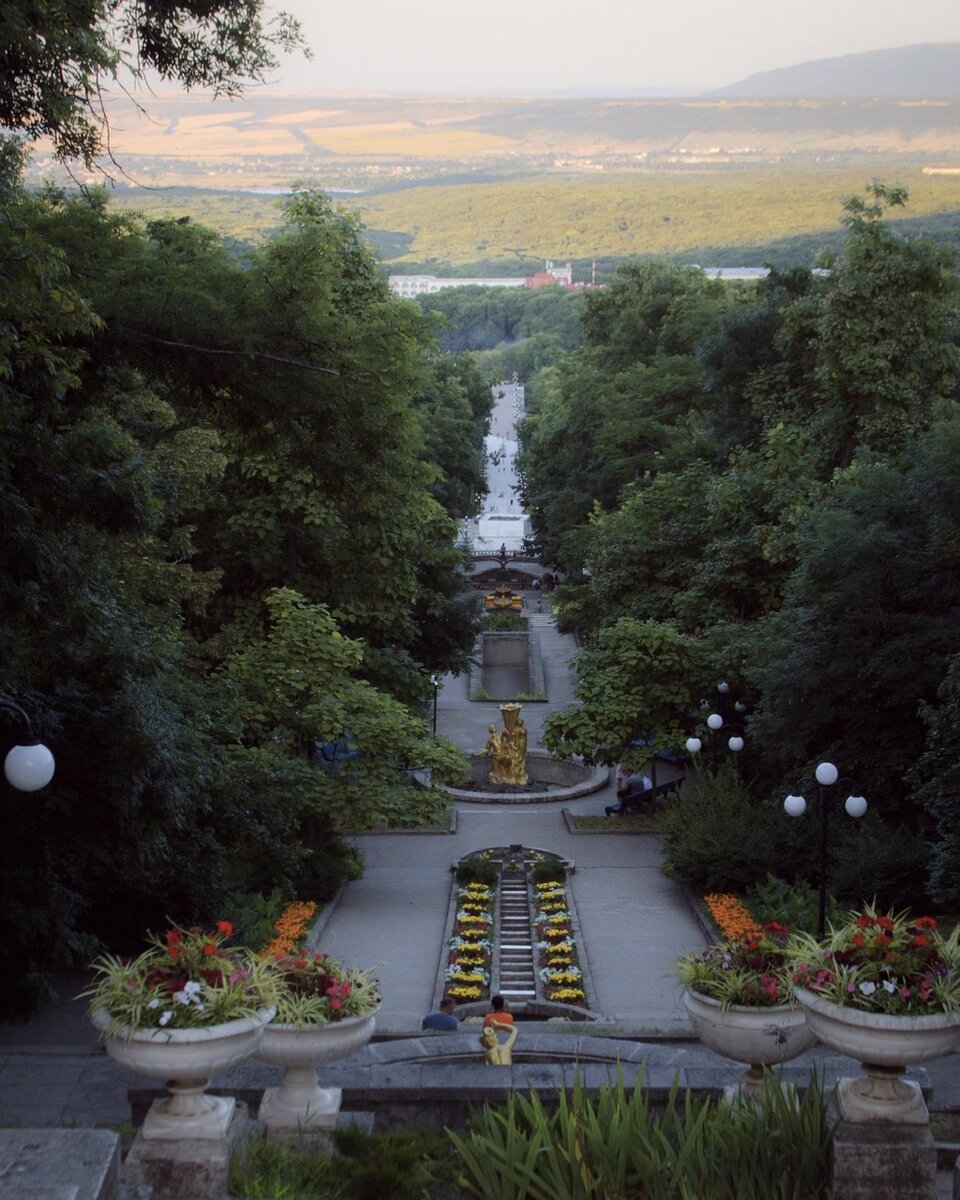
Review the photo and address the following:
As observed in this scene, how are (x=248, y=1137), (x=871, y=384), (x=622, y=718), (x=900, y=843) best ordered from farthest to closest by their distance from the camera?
(x=871, y=384), (x=622, y=718), (x=900, y=843), (x=248, y=1137)

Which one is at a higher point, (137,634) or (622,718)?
(137,634)

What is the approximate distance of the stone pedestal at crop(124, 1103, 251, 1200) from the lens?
6.60 metres

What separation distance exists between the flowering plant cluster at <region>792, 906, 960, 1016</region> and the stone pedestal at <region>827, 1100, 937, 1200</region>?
1.77ft

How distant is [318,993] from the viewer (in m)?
7.68

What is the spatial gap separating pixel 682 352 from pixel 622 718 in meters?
25.9

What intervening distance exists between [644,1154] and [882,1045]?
1136 mm

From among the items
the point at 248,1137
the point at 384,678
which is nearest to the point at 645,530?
the point at 384,678

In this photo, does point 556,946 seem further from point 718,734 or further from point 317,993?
point 317,993

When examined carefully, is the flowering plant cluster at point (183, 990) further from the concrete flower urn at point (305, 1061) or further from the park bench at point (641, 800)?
the park bench at point (641, 800)

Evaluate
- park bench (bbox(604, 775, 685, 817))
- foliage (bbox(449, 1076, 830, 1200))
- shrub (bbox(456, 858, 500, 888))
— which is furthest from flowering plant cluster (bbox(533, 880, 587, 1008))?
foliage (bbox(449, 1076, 830, 1200))

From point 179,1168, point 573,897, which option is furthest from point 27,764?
point 573,897

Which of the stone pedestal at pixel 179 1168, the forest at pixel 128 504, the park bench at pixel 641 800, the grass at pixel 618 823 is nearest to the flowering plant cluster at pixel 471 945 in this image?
the forest at pixel 128 504

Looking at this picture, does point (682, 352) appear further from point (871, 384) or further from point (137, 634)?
point (137, 634)

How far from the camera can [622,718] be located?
25547mm
